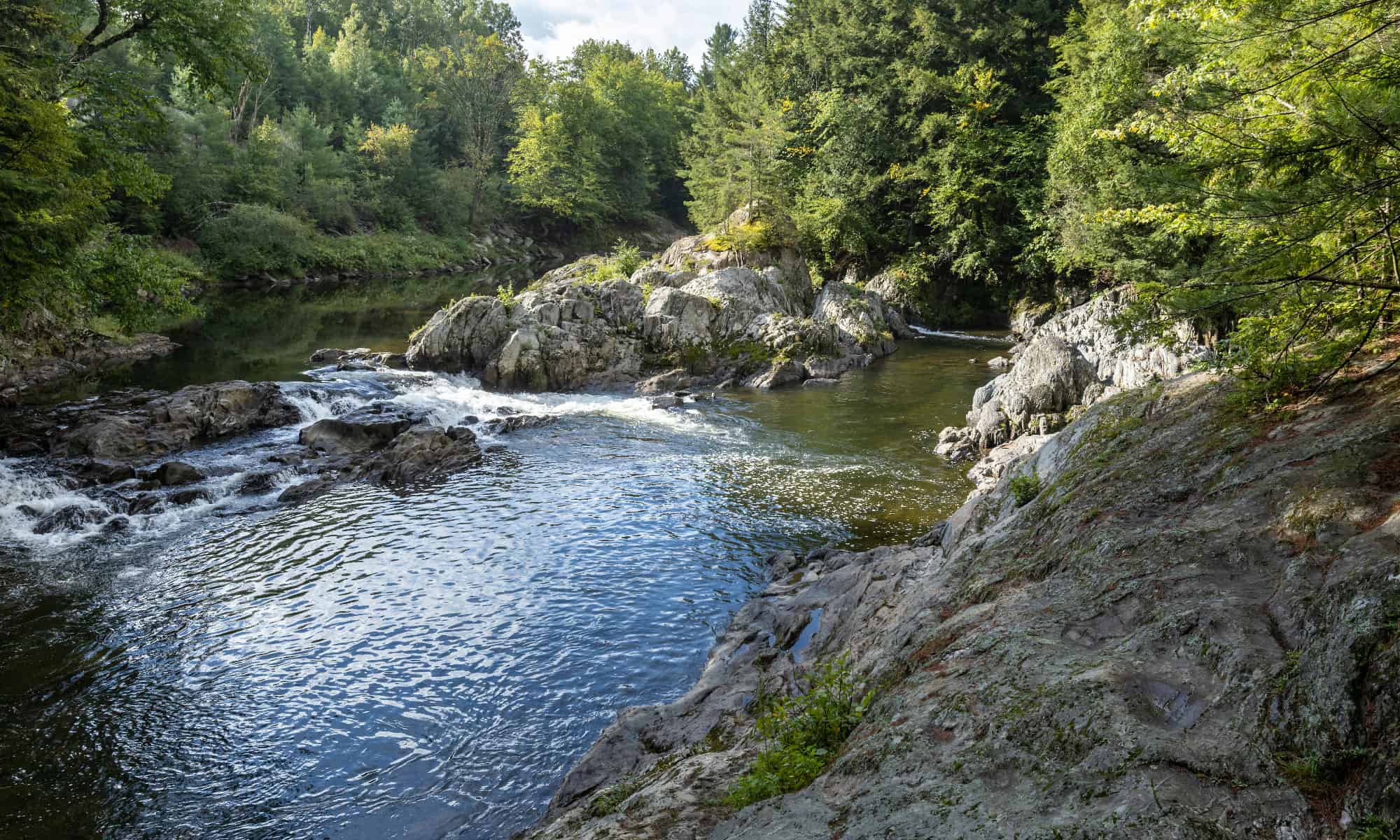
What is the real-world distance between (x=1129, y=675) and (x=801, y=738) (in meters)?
2.32

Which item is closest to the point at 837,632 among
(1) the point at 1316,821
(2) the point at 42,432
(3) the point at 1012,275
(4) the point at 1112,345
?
(1) the point at 1316,821

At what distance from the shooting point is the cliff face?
3.27 meters

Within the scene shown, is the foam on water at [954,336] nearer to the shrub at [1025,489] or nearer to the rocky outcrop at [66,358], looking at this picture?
the shrub at [1025,489]

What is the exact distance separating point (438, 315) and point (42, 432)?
13590mm

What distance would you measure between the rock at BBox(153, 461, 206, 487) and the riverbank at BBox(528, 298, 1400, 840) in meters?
14.5

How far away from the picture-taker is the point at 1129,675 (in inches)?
166

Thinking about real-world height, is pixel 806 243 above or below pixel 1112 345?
above

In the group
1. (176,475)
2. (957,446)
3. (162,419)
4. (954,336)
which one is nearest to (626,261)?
(954,336)

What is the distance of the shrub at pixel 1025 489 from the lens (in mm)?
8367

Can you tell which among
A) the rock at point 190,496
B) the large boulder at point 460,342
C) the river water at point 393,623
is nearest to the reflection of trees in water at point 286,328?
the large boulder at point 460,342

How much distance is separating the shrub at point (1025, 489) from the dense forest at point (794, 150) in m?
2.38

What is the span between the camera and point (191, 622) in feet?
37.2

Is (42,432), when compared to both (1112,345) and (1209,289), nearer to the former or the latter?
(1209,289)

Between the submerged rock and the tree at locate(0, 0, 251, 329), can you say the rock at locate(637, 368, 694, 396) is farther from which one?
the tree at locate(0, 0, 251, 329)
